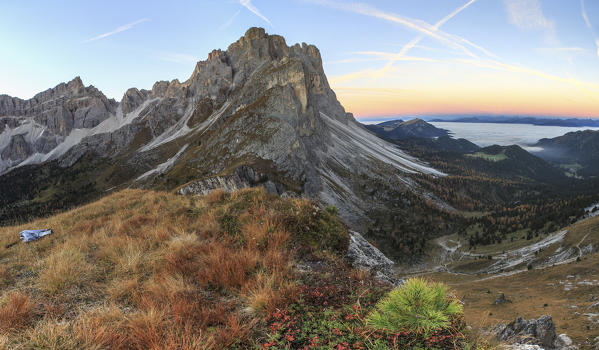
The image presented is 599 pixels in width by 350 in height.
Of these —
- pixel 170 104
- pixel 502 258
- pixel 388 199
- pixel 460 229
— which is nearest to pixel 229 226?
pixel 502 258

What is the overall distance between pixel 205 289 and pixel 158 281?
0.96 m

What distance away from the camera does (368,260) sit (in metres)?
7.36

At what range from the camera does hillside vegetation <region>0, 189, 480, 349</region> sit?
10.8 feet

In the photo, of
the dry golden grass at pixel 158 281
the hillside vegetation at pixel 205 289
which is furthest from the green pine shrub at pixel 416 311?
the dry golden grass at pixel 158 281

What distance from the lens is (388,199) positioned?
12056 centimetres

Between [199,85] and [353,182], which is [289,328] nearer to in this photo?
[353,182]

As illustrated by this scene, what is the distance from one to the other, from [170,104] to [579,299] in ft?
728

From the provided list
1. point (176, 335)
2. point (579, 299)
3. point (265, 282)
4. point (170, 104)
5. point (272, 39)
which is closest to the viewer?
point (176, 335)

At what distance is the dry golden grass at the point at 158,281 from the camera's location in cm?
331

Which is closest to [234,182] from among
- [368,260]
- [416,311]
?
[368,260]

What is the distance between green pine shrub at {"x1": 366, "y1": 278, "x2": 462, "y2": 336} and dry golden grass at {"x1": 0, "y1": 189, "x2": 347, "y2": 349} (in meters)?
1.70

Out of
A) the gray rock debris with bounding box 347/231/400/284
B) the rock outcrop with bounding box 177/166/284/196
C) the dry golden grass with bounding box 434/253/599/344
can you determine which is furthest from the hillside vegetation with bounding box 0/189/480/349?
the rock outcrop with bounding box 177/166/284/196

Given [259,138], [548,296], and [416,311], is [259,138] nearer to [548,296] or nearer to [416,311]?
[548,296]

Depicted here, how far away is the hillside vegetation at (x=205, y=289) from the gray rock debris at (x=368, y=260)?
0.38m
